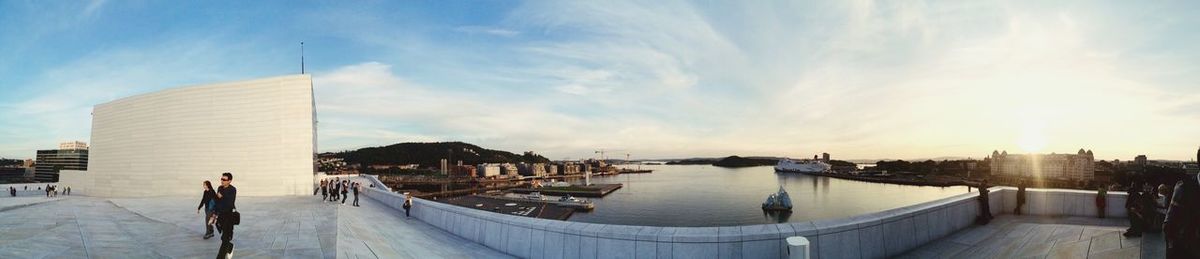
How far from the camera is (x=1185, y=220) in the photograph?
5004 mm

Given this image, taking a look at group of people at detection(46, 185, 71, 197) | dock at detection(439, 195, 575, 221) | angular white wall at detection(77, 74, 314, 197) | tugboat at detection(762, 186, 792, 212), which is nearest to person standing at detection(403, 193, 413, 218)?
angular white wall at detection(77, 74, 314, 197)

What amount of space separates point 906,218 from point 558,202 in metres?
77.2

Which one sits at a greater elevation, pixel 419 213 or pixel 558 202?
pixel 419 213

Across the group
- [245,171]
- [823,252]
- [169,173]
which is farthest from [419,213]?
[169,173]

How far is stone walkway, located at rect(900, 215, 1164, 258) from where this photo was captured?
286 inches

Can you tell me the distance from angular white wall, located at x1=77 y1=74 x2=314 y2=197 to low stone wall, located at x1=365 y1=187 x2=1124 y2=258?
78.3 feet

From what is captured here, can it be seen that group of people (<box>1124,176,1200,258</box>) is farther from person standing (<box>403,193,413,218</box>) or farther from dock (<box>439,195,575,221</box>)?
dock (<box>439,195,575,221</box>)

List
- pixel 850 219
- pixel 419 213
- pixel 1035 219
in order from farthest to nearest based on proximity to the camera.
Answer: pixel 419 213
pixel 1035 219
pixel 850 219

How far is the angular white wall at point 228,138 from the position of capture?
92.7 feet

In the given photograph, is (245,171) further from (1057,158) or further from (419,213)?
(1057,158)

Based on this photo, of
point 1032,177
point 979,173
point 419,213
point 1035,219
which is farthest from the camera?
point 979,173

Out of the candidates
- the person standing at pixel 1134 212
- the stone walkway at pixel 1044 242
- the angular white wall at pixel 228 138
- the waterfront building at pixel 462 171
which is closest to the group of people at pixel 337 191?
the angular white wall at pixel 228 138

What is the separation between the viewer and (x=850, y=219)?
7.38 m

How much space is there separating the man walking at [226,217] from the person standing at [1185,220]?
37.1 ft
